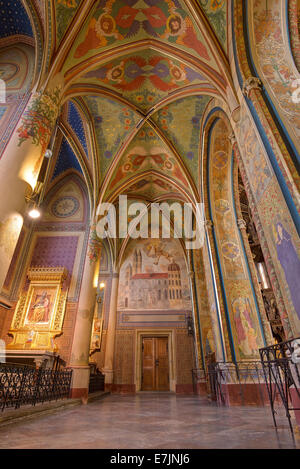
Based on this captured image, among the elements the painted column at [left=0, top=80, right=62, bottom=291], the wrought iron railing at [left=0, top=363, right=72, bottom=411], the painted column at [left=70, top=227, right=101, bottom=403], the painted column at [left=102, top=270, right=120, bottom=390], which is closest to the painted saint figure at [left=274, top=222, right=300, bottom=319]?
the painted column at [left=0, top=80, right=62, bottom=291]

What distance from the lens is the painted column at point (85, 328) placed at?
7.16 meters

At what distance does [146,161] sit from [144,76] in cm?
353

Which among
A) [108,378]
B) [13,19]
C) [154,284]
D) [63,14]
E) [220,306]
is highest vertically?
[13,19]

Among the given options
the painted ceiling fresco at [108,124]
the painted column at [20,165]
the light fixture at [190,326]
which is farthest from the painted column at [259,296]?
the light fixture at [190,326]

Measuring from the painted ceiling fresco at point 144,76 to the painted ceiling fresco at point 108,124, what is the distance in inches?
22.5

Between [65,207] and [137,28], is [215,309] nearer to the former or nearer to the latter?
[65,207]

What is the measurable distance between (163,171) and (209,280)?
5.70m

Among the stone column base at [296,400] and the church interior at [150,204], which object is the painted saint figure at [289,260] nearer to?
the church interior at [150,204]

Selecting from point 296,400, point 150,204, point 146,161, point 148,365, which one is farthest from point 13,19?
point 148,365

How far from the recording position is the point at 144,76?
8070 mm

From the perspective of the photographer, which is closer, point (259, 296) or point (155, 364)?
point (259, 296)

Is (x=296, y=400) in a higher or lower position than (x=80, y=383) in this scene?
lower

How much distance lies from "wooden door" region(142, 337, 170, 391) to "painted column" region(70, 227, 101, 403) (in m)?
5.99
